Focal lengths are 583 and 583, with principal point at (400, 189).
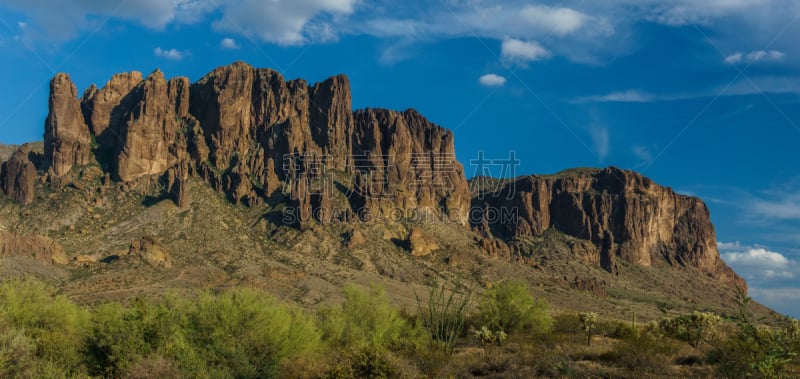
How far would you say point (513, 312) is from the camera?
53781 mm

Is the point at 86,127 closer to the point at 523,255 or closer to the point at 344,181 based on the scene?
the point at 344,181

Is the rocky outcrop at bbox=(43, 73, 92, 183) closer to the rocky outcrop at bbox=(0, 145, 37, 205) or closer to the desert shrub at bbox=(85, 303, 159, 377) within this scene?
the rocky outcrop at bbox=(0, 145, 37, 205)

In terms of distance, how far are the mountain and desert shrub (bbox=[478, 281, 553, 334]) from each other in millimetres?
53020

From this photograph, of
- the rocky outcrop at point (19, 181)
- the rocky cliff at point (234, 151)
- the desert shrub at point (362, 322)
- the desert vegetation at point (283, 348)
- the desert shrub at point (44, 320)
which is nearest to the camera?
the desert vegetation at point (283, 348)

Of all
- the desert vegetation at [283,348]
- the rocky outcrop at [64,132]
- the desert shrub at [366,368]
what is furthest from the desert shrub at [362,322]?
the rocky outcrop at [64,132]

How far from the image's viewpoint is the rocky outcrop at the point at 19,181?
5797 inches

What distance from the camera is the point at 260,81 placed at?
19912cm

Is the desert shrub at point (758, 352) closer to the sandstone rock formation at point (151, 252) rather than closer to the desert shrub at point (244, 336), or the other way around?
the desert shrub at point (244, 336)

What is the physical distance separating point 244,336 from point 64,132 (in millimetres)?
162742

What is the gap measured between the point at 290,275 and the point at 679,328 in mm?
93813

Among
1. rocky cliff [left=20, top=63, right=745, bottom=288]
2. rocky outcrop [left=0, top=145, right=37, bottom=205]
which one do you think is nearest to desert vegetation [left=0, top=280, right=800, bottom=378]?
rocky cliff [left=20, top=63, right=745, bottom=288]

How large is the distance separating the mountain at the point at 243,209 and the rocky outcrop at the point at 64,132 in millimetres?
396

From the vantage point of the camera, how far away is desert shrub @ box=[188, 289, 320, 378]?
31.1 metres

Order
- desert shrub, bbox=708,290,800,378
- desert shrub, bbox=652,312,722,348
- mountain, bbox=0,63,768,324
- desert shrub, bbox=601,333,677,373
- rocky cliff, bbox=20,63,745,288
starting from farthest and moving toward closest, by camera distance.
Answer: rocky cliff, bbox=20,63,745,288 → mountain, bbox=0,63,768,324 → desert shrub, bbox=652,312,722,348 → desert shrub, bbox=601,333,677,373 → desert shrub, bbox=708,290,800,378
